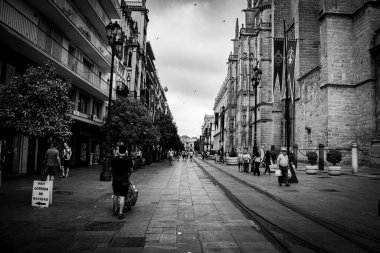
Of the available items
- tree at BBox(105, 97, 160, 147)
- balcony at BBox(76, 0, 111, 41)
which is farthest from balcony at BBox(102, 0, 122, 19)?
tree at BBox(105, 97, 160, 147)

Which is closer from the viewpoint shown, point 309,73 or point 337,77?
point 337,77

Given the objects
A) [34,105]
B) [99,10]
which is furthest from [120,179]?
[99,10]

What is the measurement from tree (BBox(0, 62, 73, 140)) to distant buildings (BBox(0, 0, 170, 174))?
4041 mm

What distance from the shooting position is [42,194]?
747 centimetres

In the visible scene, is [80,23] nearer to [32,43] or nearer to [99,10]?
[99,10]

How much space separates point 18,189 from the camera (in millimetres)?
10320

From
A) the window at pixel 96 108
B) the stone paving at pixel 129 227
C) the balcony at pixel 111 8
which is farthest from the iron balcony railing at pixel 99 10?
the stone paving at pixel 129 227

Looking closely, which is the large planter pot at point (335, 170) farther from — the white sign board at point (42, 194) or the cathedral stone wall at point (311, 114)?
the white sign board at point (42, 194)

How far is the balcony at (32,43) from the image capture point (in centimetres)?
1242

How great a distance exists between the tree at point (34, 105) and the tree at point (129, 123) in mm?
15928

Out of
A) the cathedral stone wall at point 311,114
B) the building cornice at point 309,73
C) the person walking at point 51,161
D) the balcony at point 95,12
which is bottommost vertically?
the person walking at point 51,161

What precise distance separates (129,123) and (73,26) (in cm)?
995

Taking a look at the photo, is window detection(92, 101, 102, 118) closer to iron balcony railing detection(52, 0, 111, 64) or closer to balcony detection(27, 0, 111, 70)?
balcony detection(27, 0, 111, 70)

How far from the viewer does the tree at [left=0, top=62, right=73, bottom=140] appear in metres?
8.73
